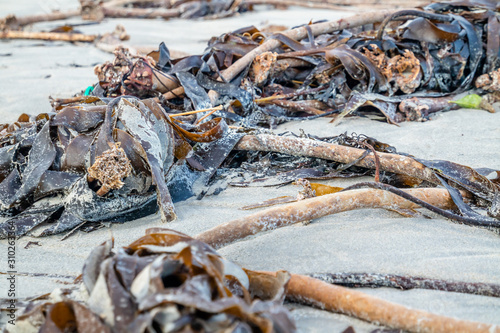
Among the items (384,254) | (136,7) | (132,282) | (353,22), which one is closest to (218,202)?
(384,254)

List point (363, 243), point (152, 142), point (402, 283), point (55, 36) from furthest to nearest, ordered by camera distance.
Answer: point (55, 36)
point (152, 142)
point (363, 243)
point (402, 283)

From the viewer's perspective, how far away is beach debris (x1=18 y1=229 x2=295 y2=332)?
89 cm

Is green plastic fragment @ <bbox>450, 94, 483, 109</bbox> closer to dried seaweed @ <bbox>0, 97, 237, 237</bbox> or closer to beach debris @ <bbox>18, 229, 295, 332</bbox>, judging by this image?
dried seaweed @ <bbox>0, 97, 237, 237</bbox>

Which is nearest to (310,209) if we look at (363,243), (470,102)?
(363,243)

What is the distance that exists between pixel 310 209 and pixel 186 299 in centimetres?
77

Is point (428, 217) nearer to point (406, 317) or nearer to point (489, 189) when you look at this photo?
point (489, 189)

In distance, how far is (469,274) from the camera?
4.37 feet

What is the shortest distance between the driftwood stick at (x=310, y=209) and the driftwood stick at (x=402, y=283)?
0.26 meters

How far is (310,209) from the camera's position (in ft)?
5.13

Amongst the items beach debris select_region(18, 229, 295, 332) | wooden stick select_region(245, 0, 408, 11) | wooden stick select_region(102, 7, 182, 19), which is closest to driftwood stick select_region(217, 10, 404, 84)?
beach debris select_region(18, 229, 295, 332)

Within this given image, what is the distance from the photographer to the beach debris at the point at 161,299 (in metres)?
0.89

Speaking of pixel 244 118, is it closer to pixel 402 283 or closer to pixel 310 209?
pixel 310 209

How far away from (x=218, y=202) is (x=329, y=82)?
143 centimetres

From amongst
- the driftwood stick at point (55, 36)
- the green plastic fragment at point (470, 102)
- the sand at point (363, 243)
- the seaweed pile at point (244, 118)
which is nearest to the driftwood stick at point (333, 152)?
the seaweed pile at point (244, 118)
